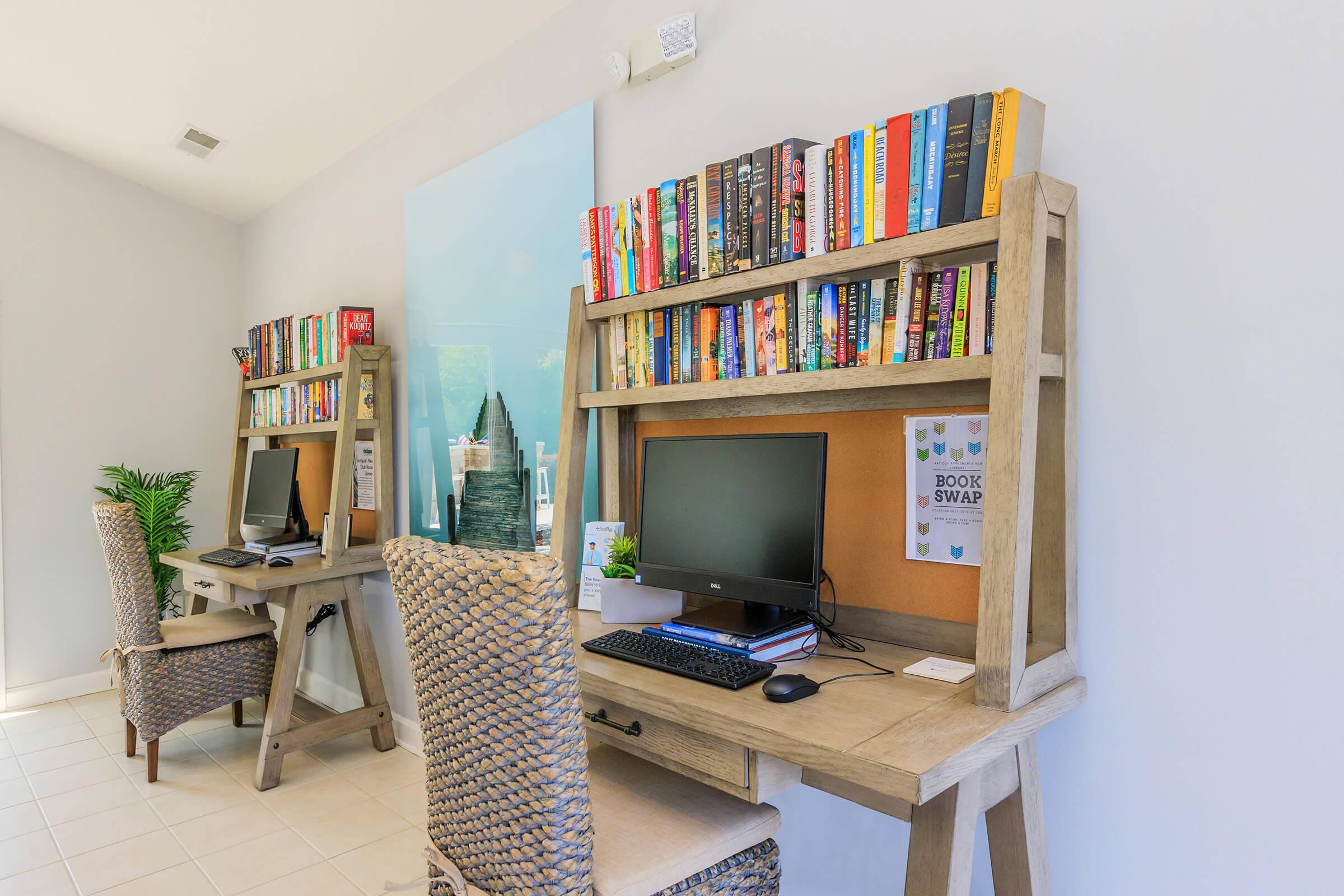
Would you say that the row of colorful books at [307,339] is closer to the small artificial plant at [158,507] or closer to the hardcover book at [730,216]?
the small artificial plant at [158,507]

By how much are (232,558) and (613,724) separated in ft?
8.67

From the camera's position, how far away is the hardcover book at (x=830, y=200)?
1594 mm

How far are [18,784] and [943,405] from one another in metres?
3.80

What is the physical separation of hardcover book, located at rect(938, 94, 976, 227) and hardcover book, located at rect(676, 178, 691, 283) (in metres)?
0.64

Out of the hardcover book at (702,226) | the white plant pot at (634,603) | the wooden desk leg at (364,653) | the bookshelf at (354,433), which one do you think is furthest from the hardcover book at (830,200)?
the wooden desk leg at (364,653)

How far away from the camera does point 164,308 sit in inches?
184

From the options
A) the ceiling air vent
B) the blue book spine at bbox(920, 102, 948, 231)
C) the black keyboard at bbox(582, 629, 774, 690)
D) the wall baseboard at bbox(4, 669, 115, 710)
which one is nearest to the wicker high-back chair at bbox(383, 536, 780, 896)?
the black keyboard at bbox(582, 629, 774, 690)

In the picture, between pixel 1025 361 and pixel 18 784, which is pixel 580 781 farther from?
pixel 18 784

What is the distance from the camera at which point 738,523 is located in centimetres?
178

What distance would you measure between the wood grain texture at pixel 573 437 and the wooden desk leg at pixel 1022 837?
46.0 inches

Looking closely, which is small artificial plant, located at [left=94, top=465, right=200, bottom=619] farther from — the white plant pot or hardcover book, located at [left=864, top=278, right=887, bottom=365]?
hardcover book, located at [left=864, top=278, right=887, bottom=365]

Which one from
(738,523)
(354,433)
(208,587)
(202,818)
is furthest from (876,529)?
(208,587)

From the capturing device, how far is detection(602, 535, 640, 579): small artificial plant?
1997 mm

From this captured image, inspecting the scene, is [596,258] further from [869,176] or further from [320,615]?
[320,615]
